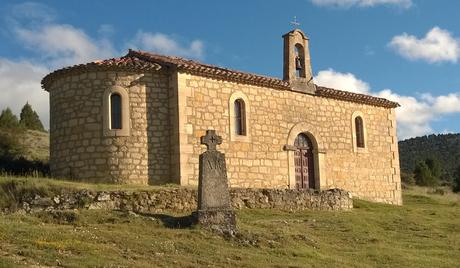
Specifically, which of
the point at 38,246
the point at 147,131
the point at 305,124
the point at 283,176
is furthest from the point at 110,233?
the point at 305,124

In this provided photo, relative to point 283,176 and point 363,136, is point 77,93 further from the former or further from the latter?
point 363,136

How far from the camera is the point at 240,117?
21953 mm

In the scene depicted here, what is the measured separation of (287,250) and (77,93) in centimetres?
1039

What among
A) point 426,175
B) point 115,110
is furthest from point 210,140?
point 426,175

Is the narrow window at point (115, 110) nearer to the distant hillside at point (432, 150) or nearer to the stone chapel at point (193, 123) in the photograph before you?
the stone chapel at point (193, 123)

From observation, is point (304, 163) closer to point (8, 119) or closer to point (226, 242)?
point (226, 242)

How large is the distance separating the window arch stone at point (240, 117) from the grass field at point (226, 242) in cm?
448

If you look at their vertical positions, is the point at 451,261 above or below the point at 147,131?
below

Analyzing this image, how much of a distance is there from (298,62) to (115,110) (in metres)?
8.24

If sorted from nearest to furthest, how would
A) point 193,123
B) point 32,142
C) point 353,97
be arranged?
1. point 193,123
2. point 353,97
3. point 32,142

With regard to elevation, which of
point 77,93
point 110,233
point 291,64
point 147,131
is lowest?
point 110,233

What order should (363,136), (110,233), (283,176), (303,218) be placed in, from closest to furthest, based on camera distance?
1. (110,233)
2. (303,218)
3. (283,176)
4. (363,136)

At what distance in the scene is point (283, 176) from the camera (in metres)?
22.7

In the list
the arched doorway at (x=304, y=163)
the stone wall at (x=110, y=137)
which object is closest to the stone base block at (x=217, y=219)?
the stone wall at (x=110, y=137)
